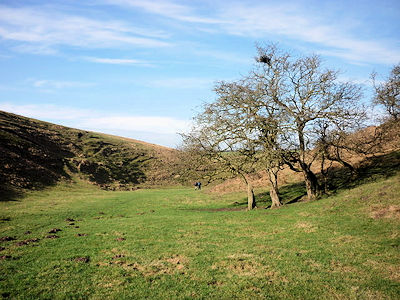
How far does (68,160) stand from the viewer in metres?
72.8

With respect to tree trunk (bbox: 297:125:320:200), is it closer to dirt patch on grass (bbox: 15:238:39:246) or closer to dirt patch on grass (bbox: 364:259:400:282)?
dirt patch on grass (bbox: 364:259:400:282)

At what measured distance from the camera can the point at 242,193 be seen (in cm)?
4203

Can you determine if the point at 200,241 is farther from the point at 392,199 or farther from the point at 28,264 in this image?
the point at 392,199

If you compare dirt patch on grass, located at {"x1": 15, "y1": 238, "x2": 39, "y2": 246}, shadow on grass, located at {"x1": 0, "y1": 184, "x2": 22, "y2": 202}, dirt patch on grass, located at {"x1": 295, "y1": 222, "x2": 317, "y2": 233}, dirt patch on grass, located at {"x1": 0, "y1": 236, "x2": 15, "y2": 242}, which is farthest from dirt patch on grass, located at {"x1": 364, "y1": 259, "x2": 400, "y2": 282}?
shadow on grass, located at {"x1": 0, "y1": 184, "x2": 22, "y2": 202}

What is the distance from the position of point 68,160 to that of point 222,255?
228ft

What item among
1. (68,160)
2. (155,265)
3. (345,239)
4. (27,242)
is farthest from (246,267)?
(68,160)

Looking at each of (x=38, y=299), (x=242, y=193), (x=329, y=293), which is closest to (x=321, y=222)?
(x=329, y=293)

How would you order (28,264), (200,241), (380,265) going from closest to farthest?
(380,265), (28,264), (200,241)

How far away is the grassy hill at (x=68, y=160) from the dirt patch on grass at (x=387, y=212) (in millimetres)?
23531

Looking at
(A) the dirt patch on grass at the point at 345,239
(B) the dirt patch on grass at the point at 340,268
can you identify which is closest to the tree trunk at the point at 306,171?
(A) the dirt patch on grass at the point at 345,239

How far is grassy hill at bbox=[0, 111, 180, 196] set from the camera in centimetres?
5162

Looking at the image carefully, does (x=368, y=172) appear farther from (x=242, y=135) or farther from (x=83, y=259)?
(x=83, y=259)

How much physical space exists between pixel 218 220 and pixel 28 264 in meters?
15.3

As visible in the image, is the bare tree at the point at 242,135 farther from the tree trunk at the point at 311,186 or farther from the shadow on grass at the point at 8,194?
the shadow on grass at the point at 8,194
